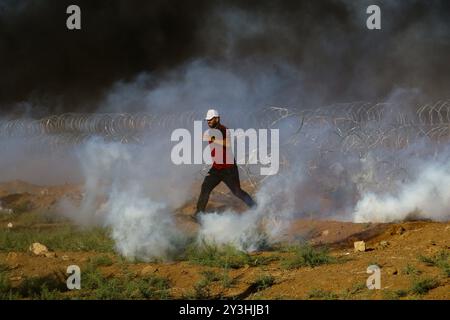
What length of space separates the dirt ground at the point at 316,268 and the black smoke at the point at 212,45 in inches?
525

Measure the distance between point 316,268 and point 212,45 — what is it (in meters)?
16.5

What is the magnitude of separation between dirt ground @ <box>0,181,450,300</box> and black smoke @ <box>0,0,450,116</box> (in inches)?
525

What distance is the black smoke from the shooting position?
21.5 m

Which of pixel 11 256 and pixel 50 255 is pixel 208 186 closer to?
pixel 50 255

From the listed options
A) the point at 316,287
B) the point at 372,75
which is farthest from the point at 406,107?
the point at 316,287

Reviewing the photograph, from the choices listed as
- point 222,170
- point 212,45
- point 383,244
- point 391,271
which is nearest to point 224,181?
point 222,170

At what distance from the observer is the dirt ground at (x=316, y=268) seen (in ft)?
19.6

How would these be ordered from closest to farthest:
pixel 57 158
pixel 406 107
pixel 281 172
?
pixel 281 172, pixel 57 158, pixel 406 107

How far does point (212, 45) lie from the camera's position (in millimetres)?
22250

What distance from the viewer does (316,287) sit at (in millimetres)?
6082

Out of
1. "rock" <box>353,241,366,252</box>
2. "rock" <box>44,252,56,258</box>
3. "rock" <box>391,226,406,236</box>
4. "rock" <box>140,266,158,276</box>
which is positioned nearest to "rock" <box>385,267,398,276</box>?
"rock" <box>353,241,366,252</box>

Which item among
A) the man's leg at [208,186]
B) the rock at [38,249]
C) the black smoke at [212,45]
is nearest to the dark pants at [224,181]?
the man's leg at [208,186]

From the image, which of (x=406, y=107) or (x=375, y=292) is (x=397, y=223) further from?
(x=406, y=107)
